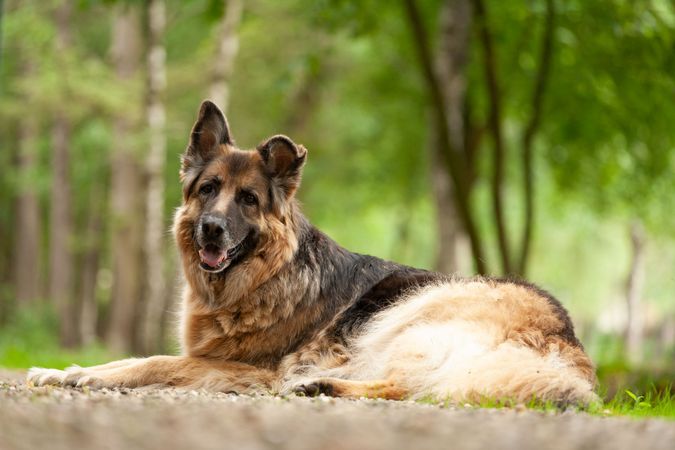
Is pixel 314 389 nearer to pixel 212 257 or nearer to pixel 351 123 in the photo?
pixel 212 257

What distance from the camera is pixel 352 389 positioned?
6.00 metres

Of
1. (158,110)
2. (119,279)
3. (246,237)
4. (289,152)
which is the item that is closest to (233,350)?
(246,237)

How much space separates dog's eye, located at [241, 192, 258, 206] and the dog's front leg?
3.98 ft

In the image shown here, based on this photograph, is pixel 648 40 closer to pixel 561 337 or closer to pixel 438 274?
pixel 438 274

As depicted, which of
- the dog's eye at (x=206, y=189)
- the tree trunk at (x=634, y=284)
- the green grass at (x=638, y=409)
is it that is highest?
the dog's eye at (x=206, y=189)

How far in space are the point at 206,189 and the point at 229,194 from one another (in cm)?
23

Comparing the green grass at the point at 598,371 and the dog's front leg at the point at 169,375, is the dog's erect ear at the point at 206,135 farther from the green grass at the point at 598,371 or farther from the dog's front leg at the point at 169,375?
the green grass at the point at 598,371

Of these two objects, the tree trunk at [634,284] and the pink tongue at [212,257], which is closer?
the pink tongue at [212,257]

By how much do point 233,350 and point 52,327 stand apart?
57.3 feet

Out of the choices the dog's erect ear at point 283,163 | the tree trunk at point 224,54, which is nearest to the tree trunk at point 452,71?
the dog's erect ear at point 283,163

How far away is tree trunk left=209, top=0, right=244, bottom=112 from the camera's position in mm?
20750

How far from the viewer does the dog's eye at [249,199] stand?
A: 274 inches

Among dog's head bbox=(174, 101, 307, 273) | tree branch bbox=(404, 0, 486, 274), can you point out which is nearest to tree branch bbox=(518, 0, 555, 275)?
tree branch bbox=(404, 0, 486, 274)

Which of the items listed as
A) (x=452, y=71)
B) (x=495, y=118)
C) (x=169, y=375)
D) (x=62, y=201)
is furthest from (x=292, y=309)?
(x=62, y=201)
